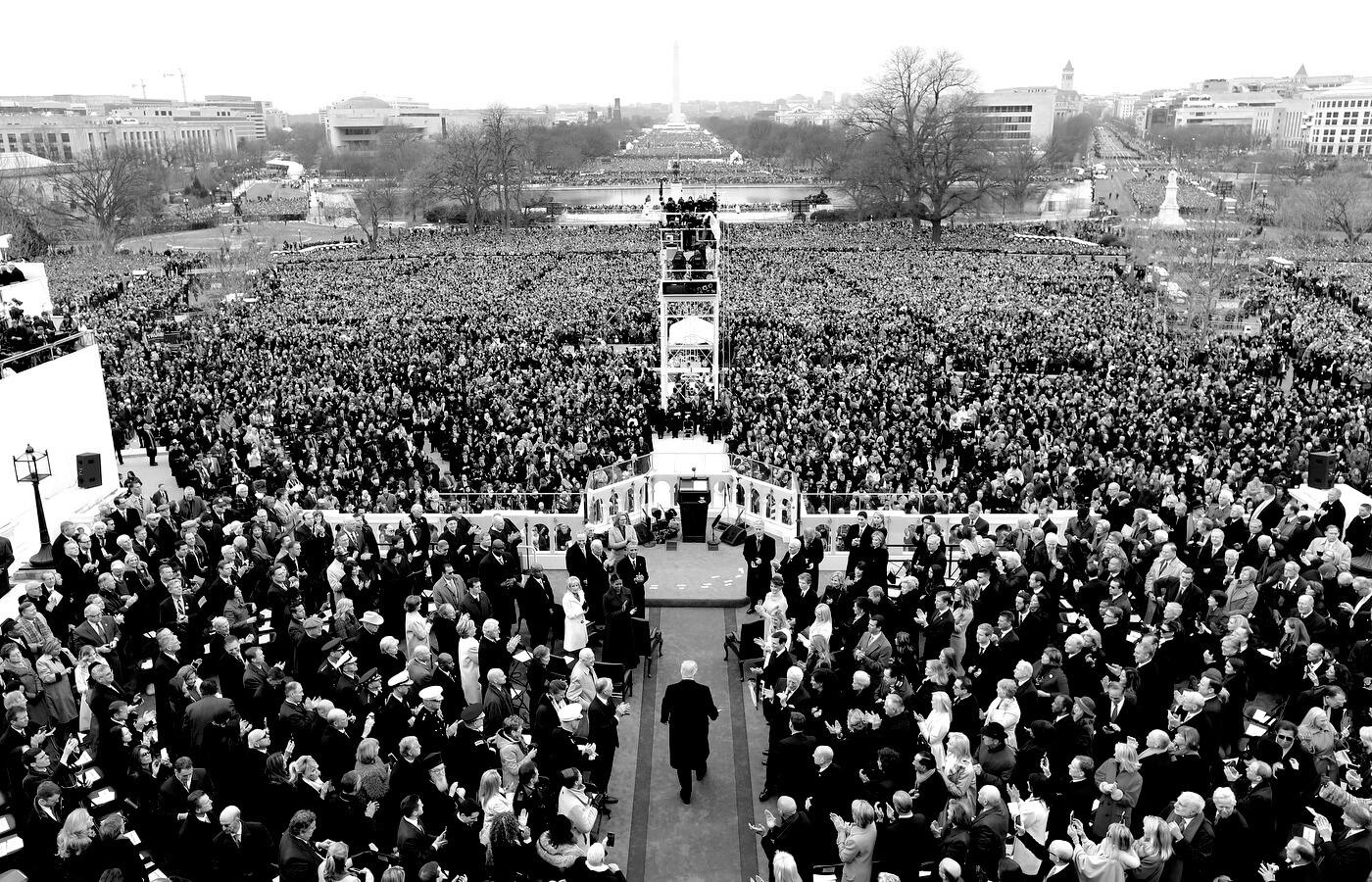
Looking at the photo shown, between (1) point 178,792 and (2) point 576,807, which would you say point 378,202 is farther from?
(2) point 576,807

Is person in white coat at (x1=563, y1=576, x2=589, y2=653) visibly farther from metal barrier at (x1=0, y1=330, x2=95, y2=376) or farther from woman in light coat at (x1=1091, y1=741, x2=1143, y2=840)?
metal barrier at (x1=0, y1=330, x2=95, y2=376)

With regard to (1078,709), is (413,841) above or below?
below

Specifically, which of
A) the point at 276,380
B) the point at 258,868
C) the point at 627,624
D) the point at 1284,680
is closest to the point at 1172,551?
the point at 1284,680

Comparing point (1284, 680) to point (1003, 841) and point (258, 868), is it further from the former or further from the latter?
point (258, 868)

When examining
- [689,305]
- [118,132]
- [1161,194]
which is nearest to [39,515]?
[689,305]

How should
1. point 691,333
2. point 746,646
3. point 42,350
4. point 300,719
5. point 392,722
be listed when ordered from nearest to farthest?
1. point 300,719
2. point 392,722
3. point 746,646
4. point 42,350
5. point 691,333

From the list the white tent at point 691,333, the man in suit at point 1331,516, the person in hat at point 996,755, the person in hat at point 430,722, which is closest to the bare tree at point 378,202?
the white tent at point 691,333
